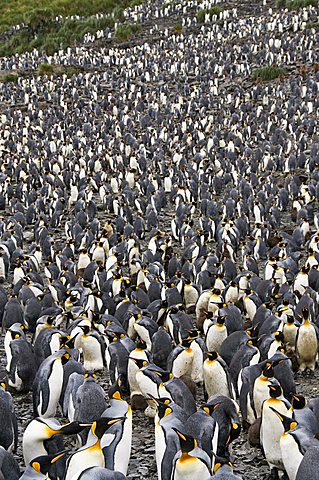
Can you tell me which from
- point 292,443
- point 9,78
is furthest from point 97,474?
point 9,78

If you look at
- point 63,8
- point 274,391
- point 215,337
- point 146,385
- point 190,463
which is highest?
point 190,463

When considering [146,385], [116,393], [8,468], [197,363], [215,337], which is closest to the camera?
[8,468]

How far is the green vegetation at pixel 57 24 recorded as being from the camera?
120 feet

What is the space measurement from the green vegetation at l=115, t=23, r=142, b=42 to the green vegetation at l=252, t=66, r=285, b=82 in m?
12.2

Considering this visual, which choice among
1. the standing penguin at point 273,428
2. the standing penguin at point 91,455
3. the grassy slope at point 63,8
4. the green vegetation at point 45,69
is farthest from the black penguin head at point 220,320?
the grassy slope at point 63,8

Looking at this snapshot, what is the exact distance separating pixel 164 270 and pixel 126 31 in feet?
90.7

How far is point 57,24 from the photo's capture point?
3934 cm

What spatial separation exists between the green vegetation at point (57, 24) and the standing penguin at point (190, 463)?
33000mm

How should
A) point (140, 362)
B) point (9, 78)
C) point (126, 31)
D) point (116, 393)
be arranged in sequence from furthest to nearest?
point (126, 31) < point (9, 78) < point (140, 362) < point (116, 393)

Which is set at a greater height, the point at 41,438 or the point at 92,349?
the point at 41,438

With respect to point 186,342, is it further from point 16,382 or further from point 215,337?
point 16,382

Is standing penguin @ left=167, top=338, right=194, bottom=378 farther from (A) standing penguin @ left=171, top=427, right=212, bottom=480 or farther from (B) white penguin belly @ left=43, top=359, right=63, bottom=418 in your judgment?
(A) standing penguin @ left=171, top=427, right=212, bottom=480

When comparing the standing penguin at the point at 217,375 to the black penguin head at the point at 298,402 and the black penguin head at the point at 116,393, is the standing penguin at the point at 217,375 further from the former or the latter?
the black penguin head at the point at 298,402

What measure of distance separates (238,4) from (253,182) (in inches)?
1041
